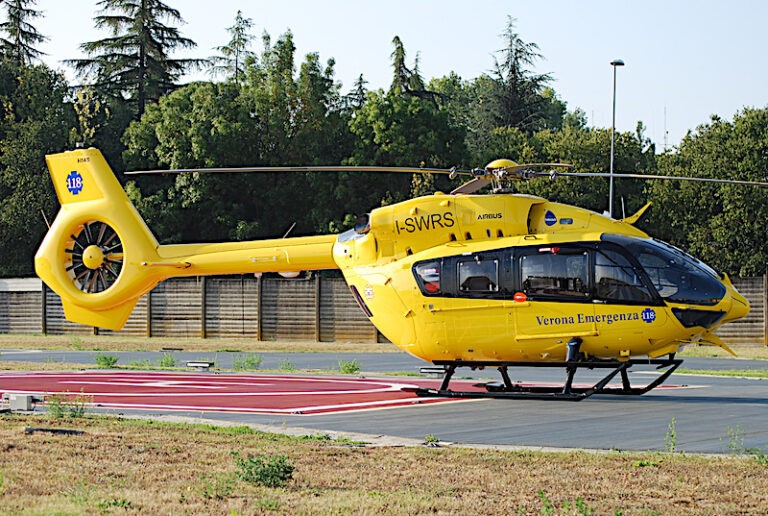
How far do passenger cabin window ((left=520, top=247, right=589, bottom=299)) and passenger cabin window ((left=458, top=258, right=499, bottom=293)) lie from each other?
0.49 meters

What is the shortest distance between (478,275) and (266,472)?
27.8 ft

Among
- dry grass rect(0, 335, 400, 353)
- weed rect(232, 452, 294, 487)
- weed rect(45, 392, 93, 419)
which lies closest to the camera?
weed rect(232, 452, 294, 487)

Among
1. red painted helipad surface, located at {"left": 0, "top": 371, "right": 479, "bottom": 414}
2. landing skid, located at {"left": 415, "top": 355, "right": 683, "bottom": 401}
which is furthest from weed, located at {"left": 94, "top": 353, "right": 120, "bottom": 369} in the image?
landing skid, located at {"left": 415, "top": 355, "right": 683, "bottom": 401}

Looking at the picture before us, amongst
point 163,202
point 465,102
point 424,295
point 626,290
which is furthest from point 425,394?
point 465,102

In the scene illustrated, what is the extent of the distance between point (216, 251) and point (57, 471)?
1085 centimetres

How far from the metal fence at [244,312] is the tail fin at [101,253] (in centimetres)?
1628

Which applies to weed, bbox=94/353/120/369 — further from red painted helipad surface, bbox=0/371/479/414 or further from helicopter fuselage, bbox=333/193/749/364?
helicopter fuselage, bbox=333/193/749/364

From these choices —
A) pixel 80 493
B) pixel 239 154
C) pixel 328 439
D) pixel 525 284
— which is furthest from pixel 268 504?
pixel 239 154

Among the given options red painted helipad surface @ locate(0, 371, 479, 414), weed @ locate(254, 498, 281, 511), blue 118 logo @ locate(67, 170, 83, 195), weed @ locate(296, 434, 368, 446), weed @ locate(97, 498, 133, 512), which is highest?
blue 118 logo @ locate(67, 170, 83, 195)

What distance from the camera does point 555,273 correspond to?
16.9 meters

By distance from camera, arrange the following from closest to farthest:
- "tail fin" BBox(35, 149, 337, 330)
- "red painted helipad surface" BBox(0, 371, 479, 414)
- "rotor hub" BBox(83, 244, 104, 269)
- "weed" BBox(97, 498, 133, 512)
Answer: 1. "weed" BBox(97, 498, 133, 512)
2. "red painted helipad surface" BBox(0, 371, 479, 414)
3. "tail fin" BBox(35, 149, 337, 330)
4. "rotor hub" BBox(83, 244, 104, 269)

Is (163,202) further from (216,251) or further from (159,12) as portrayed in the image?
(216,251)

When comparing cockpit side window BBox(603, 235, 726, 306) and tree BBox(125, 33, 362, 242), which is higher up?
tree BBox(125, 33, 362, 242)

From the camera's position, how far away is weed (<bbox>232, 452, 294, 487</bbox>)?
31.3ft
